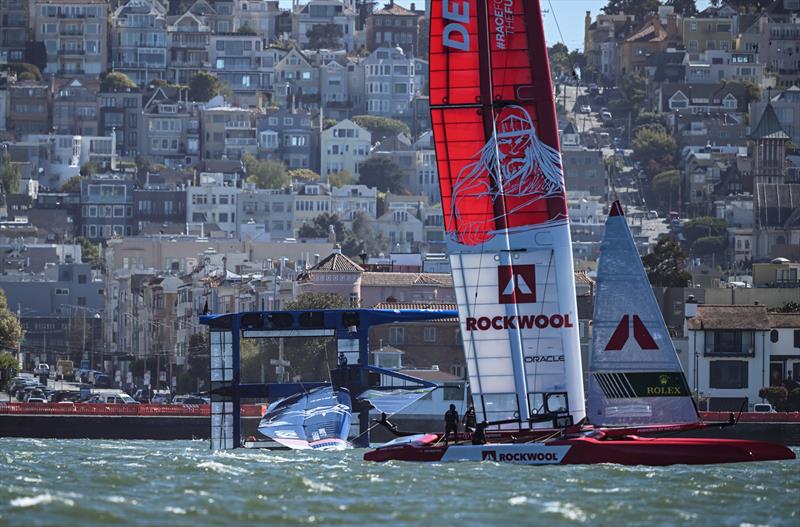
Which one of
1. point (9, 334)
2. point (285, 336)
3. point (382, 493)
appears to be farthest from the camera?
point (9, 334)

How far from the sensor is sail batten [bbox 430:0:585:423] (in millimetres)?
56906

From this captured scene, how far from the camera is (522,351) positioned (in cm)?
5709

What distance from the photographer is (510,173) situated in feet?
188

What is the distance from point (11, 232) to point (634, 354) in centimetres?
12476

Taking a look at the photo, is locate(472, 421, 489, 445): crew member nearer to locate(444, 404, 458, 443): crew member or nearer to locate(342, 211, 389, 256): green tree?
locate(444, 404, 458, 443): crew member

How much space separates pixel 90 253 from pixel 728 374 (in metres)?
88.8

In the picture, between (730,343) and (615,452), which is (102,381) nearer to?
(730,343)

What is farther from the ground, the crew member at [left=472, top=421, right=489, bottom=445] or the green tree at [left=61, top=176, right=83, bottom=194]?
the green tree at [left=61, top=176, right=83, bottom=194]

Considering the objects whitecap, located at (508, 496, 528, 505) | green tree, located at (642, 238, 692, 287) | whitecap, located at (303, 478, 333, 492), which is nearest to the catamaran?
whitecap, located at (303, 478, 333, 492)

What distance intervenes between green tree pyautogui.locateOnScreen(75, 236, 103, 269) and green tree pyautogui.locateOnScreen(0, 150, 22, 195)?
9732mm

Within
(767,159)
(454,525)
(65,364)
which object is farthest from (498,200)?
(767,159)

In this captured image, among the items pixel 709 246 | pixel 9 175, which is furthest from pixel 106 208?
pixel 709 246

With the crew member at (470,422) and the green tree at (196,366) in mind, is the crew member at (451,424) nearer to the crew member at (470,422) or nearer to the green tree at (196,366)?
the crew member at (470,422)

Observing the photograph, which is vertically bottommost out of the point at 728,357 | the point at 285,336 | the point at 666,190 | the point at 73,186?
the point at 728,357
